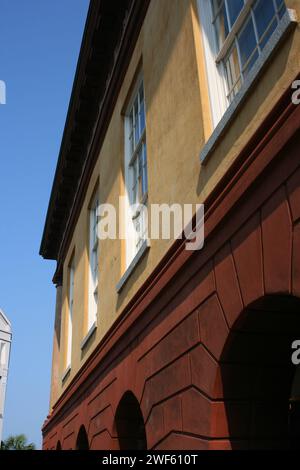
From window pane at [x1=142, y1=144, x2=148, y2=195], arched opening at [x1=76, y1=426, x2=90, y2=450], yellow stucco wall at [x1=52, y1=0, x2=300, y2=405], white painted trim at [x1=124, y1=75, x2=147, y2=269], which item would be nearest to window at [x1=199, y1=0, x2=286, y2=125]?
yellow stucco wall at [x1=52, y1=0, x2=300, y2=405]

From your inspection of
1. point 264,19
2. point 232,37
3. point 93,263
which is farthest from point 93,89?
point 264,19

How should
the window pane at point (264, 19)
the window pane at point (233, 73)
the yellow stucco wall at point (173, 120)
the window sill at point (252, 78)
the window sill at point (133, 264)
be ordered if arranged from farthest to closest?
the window sill at point (133, 264)
the window pane at point (233, 73)
the window pane at point (264, 19)
the yellow stucco wall at point (173, 120)
the window sill at point (252, 78)

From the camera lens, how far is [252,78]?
12.7ft

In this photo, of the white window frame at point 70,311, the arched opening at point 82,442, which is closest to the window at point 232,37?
the arched opening at point 82,442

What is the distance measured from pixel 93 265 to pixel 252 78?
7.69 metres

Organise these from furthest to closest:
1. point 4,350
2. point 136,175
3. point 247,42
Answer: point 4,350 → point 136,175 → point 247,42

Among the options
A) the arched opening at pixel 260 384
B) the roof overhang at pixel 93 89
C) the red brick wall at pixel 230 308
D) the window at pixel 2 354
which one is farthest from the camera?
the window at pixel 2 354

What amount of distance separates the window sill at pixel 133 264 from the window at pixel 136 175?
441 mm

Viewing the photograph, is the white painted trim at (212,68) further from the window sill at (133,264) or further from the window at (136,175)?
the window at (136,175)

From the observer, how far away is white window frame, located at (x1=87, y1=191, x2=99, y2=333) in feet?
34.6

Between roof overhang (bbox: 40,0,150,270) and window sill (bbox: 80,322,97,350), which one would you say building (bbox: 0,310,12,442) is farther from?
window sill (bbox: 80,322,97,350)

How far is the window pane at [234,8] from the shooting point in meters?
4.80

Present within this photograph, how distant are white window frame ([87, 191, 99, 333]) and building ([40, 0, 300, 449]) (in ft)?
4.69

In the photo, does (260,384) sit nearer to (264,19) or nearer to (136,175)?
(264,19)
